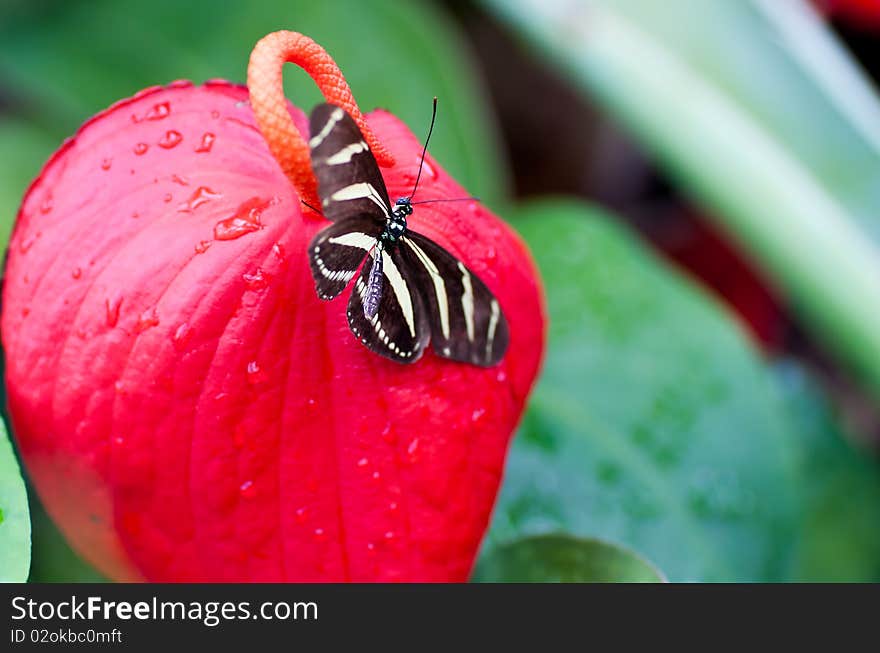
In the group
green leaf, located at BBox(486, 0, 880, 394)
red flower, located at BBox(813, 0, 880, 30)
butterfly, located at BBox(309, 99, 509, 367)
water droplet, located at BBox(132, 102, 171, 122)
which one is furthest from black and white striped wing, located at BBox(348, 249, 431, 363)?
Result: red flower, located at BBox(813, 0, 880, 30)

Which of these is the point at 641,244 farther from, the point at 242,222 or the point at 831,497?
the point at 242,222

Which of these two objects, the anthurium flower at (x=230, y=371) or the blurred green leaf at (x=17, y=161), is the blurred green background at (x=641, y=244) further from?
the anthurium flower at (x=230, y=371)

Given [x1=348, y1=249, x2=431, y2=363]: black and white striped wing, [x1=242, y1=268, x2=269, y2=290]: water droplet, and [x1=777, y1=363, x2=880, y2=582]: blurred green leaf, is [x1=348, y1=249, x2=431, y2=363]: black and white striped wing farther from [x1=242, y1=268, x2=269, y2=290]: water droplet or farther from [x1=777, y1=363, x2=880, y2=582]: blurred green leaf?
[x1=777, y1=363, x2=880, y2=582]: blurred green leaf

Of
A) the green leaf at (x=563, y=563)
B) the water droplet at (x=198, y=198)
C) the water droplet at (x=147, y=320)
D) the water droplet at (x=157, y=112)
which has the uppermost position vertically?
the water droplet at (x=157, y=112)

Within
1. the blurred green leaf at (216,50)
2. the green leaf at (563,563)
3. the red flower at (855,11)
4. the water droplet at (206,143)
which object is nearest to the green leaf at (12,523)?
the water droplet at (206,143)

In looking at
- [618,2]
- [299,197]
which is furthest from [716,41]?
[299,197]

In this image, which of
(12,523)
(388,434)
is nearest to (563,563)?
(388,434)

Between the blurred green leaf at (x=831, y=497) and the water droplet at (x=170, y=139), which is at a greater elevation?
the water droplet at (x=170, y=139)
